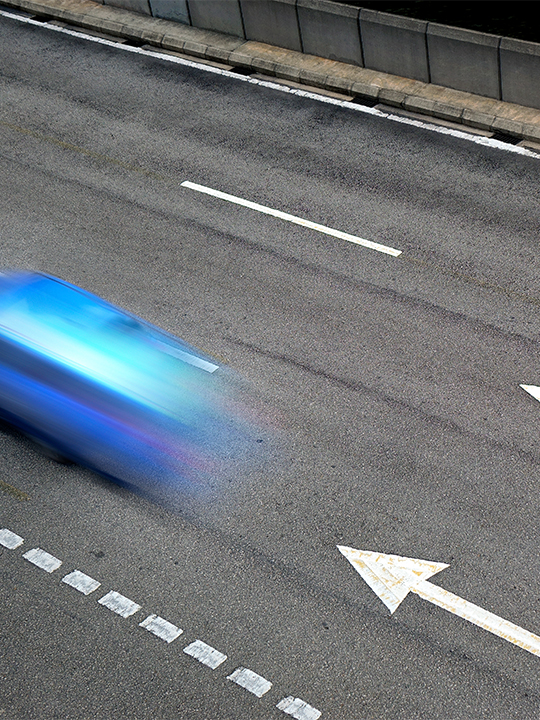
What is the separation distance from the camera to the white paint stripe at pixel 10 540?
9.57 metres

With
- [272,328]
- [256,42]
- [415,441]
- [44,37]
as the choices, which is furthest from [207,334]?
[44,37]

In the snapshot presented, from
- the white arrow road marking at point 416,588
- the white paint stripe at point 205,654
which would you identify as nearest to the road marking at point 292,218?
the white arrow road marking at point 416,588

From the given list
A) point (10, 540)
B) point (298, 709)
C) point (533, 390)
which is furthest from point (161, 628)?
point (533, 390)

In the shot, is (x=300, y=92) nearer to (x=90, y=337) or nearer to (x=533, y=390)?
(x=90, y=337)

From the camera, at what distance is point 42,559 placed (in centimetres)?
940

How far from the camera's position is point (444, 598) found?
8688mm

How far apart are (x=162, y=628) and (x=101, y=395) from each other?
8.52ft

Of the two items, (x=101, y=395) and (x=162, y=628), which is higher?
(x=101, y=395)

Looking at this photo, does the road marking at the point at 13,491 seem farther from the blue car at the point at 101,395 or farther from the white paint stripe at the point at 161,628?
the white paint stripe at the point at 161,628

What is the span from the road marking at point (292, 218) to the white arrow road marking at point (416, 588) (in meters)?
5.16

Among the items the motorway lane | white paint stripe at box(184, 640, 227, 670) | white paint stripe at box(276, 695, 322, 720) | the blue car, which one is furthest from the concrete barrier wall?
white paint stripe at box(276, 695, 322, 720)

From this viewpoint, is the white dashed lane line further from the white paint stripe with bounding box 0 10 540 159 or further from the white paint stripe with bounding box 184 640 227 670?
the white paint stripe with bounding box 0 10 540 159

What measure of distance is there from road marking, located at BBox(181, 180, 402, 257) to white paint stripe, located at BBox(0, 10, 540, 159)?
3.30 m

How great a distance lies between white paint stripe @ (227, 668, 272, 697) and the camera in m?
8.09
